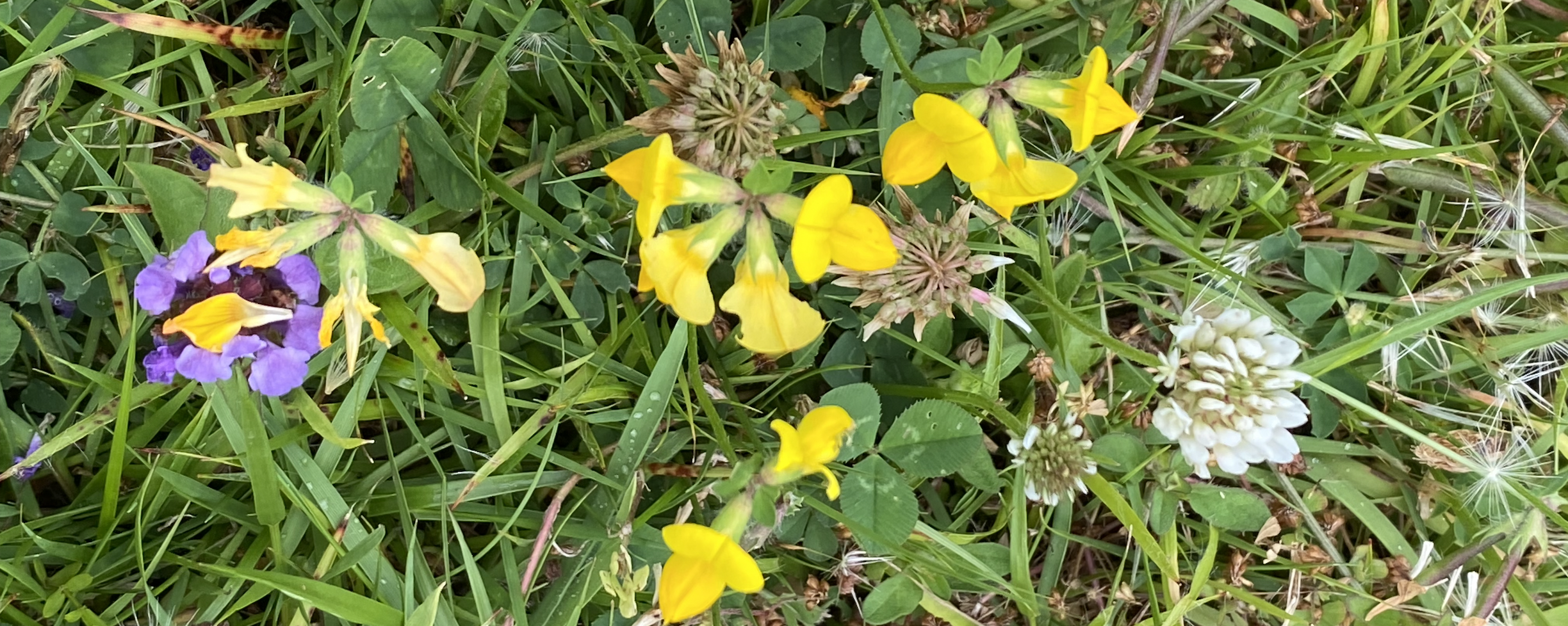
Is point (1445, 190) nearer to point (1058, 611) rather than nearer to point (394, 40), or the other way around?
point (1058, 611)

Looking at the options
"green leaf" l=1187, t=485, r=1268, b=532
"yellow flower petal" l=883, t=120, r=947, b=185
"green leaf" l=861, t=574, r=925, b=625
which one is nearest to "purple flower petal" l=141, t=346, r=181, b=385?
"yellow flower petal" l=883, t=120, r=947, b=185

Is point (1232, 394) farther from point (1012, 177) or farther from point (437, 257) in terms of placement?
point (437, 257)

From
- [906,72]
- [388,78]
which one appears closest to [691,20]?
[906,72]

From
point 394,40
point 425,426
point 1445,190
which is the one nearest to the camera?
point 394,40

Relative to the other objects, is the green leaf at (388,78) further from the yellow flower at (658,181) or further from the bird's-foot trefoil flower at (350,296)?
the yellow flower at (658,181)

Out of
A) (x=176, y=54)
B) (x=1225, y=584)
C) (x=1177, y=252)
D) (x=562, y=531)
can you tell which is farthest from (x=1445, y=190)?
(x=176, y=54)

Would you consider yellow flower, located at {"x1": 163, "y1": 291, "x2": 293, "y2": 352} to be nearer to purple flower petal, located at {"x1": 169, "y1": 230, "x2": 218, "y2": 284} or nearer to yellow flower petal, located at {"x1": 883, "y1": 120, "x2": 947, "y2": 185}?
purple flower petal, located at {"x1": 169, "y1": 230, "x2": 218, "y2": 284}
